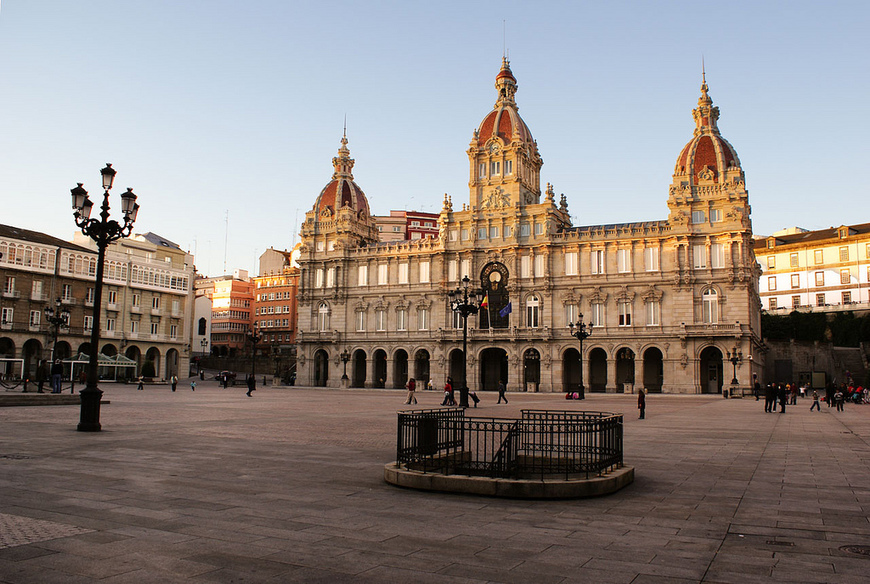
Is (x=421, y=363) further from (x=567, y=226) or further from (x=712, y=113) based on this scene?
(x=712, y=113)

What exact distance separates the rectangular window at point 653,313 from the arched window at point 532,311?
10.8 meters

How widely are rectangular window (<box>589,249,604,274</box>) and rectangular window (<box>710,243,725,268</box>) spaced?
33.3 ft

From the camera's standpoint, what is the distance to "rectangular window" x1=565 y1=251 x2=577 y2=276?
6894 centimetres

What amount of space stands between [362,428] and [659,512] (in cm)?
1345

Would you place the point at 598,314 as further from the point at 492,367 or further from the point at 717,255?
the point at 492,367

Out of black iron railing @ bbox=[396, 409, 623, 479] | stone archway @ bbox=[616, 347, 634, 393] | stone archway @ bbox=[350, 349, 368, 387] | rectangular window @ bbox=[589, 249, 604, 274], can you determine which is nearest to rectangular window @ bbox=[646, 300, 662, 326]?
stone archway @ bbox=[616, 347, 634, 393]

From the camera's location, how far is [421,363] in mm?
77188

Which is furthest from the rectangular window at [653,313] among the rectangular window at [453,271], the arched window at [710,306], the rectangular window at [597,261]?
the rectangular window at [453,271]

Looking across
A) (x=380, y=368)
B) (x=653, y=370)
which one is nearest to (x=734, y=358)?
(x=653, y=370)

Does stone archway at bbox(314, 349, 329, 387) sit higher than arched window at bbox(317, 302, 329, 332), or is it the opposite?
arched window at bbox(317, 302, 329, 332)

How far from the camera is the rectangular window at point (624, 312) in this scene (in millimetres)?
66188

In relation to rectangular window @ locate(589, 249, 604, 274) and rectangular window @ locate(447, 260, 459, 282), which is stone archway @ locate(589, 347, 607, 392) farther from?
rectangular window @ locate(447, 260, 459, 282)

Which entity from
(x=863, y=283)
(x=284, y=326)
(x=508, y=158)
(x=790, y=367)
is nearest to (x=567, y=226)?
(x=508, y=158)

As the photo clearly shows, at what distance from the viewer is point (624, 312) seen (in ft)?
218
